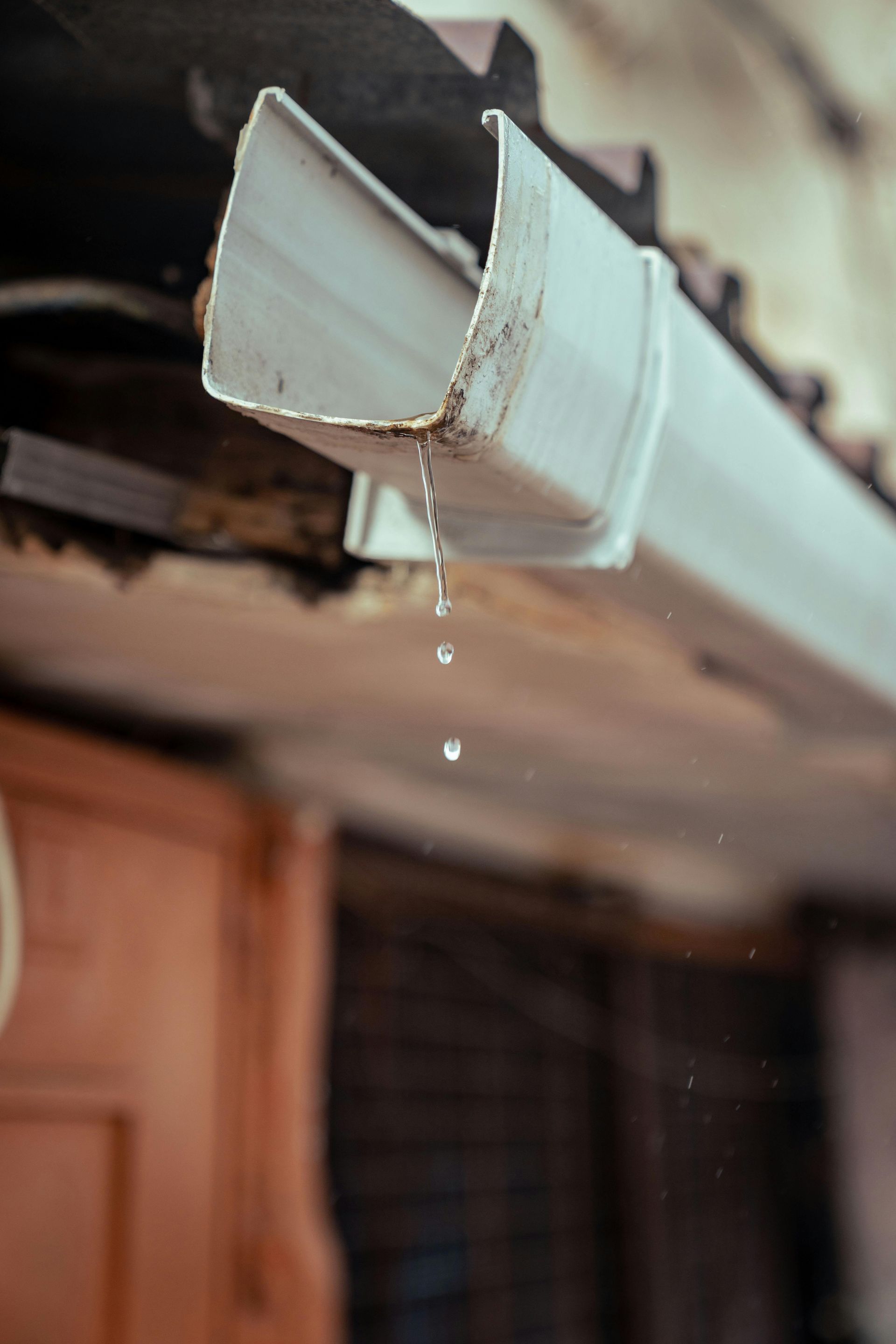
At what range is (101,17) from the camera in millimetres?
1123

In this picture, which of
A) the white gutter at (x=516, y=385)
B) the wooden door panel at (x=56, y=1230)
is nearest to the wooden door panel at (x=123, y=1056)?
the wooden door panel at (x=56, y=1230)

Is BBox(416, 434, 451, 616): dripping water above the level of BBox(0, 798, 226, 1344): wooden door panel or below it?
above

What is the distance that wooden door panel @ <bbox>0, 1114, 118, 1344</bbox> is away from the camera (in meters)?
1.93

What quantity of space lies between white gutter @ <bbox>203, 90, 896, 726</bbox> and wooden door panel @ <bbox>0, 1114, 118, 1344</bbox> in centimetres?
126

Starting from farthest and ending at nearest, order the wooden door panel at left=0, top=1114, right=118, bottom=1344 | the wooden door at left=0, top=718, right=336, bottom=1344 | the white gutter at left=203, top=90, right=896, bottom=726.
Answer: the wooden door at left=0, top=718, right=336, bottom=1344 < the wooden door panel at left=0, top=1114, right=118, bottom=1344 < the white gutter at left=203, top=90, right=896, bottom=726

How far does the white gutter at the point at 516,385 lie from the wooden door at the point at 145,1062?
1144 mm

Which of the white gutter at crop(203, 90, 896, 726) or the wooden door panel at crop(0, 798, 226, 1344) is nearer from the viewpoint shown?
the white gutter at crop(203, 90, 896, 726)

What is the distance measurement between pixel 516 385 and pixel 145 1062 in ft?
5.87

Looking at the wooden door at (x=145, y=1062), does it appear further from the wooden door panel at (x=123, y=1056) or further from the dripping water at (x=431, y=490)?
the dripping water at (x=431, y=490)

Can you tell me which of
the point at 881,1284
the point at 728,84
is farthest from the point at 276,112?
the point at 881,1284

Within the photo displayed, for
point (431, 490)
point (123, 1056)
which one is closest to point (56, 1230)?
point (123, 1056)

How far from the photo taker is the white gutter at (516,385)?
891 millimetres

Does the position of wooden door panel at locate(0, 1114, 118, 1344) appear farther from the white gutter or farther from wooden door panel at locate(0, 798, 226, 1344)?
the white gutter

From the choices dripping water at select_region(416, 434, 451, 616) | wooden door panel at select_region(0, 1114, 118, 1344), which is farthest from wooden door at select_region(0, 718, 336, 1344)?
dripping water at select_region(416, 434, 451, 616)
